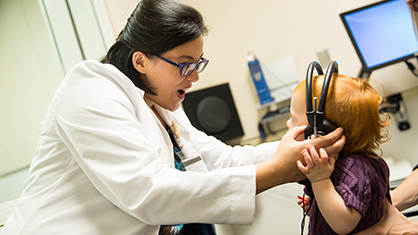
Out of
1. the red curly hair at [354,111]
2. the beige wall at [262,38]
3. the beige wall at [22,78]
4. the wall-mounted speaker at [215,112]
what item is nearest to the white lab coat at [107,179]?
the red curly hair at [354,111]

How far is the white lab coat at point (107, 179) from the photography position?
2.68ft

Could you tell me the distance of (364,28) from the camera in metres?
2.21


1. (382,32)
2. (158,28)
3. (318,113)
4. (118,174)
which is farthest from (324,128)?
(382,32)

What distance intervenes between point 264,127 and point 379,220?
1.87 metres

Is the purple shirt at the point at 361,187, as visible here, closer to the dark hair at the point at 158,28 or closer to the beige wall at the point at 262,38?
the dark hair at the point at 158,28

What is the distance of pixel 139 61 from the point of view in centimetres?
122

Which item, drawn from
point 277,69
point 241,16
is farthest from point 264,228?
point 241,16

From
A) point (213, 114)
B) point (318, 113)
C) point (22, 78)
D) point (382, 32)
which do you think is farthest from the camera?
point (213, 114)

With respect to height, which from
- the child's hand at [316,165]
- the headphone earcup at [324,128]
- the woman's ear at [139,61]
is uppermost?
the woman's ear at [139,61]

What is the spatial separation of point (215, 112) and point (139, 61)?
1.43 meters

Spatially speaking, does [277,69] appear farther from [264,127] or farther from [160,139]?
[160,139]

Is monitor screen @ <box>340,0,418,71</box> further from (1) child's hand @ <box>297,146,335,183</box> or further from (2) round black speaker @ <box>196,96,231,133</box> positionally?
(1) child's hand @ <box>297,146,335,183</box>

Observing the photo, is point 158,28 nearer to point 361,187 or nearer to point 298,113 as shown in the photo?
point 298,113

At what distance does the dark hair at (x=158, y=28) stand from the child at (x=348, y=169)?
451 mm
